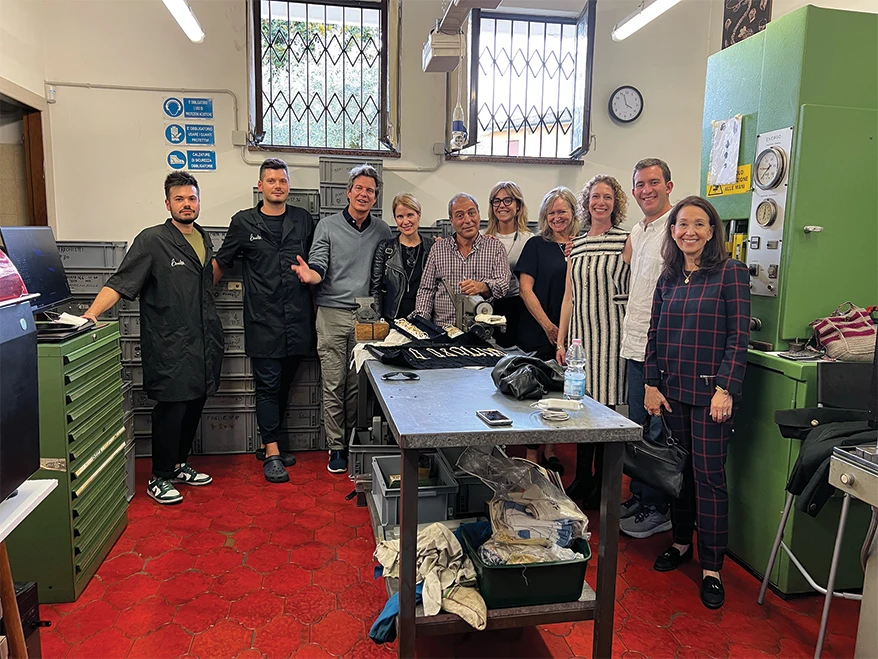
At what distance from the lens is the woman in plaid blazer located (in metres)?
2.30

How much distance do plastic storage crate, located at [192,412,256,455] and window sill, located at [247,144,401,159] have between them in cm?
185

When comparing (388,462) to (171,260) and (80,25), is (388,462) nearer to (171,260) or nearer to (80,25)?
(171,260)

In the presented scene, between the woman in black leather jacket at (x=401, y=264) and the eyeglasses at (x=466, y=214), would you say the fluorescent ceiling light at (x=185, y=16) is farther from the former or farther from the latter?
the eyeglasses at (x=466, y=214)

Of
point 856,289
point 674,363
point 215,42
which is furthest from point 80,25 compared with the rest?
point 856,289

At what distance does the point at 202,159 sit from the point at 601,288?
2.94 meters

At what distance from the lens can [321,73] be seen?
442 cm

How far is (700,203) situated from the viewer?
2336 millimetres

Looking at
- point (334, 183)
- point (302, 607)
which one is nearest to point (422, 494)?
point (302, 607)

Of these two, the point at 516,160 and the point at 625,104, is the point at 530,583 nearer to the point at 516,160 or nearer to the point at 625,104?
the point at 516,160

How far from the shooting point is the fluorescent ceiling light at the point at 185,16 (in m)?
3.21

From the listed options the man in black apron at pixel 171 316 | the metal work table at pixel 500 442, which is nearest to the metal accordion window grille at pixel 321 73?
the man in black apron at pixel 171 316

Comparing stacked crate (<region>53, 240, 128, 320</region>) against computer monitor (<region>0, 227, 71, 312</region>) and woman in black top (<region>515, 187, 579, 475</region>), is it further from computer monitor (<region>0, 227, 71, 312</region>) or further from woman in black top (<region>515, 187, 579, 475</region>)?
woman in black top (<region>515, 187, 579, 475</region>)

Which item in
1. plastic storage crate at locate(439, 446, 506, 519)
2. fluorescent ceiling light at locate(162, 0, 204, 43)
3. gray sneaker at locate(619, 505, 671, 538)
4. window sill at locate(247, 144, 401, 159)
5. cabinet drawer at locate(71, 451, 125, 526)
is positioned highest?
fluorescent ceiling light at locate(162, 0, 204, 43)

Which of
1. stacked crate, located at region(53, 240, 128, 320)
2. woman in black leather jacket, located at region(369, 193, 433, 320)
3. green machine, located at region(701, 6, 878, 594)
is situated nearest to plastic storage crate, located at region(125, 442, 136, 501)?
stacked crate, located at region(53, 240, 128, 320)
